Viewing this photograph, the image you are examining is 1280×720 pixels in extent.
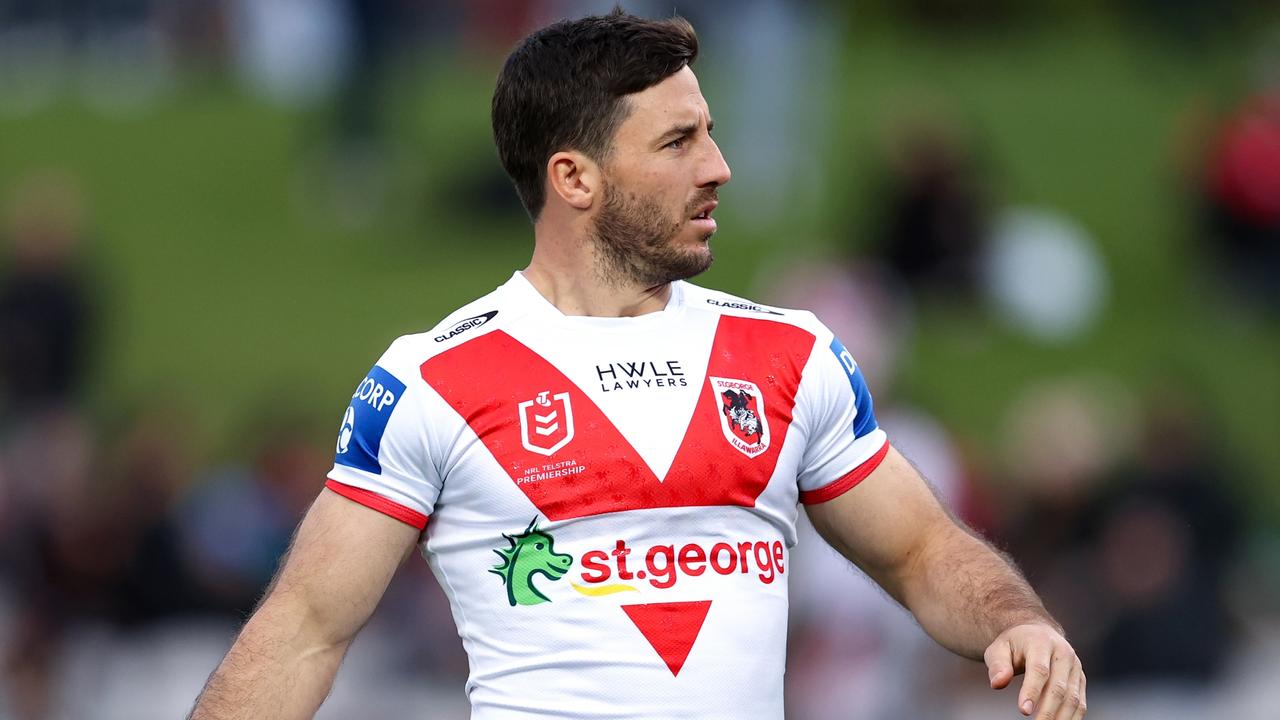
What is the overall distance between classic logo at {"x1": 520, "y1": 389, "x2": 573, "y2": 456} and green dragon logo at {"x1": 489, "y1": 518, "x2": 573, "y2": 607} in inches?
6.2

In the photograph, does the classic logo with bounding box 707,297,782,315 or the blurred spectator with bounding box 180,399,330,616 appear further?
the blurred spectator with bounding box 180,399,330,616

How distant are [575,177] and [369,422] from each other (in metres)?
0.70

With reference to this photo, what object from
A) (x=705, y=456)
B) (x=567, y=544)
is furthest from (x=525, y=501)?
(x=705, y=456)

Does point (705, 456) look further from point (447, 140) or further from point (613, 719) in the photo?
point (447, 140)

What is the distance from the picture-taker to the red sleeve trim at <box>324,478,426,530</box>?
13.1ft

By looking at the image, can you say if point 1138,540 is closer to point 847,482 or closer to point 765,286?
point 765,286

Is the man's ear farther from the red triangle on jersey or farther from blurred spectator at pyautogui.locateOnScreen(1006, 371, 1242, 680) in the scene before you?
blurred spectator at pyautogui.locateOnScreen(1006, 371, 1242, 680)

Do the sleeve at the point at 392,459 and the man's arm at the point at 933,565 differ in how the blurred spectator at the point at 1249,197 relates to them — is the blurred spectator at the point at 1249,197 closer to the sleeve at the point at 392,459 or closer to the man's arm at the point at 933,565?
the man's arm at the point at 933,565

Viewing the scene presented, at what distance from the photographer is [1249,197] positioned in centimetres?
1382

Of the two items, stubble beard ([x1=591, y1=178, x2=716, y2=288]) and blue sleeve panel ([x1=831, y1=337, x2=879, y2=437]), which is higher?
stubble beard ([x1=591, y1=178, x2=716, y2=288])

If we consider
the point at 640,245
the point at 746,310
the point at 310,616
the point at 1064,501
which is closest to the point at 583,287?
the point at 640,245

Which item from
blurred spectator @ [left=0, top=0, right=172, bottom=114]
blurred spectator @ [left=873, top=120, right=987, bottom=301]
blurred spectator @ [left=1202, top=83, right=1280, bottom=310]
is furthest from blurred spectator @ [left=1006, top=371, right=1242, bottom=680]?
blurred spectator @ [left=0, top=0, right=172, bottom=114]

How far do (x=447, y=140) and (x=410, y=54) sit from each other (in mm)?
867

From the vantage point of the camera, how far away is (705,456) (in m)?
4.04
